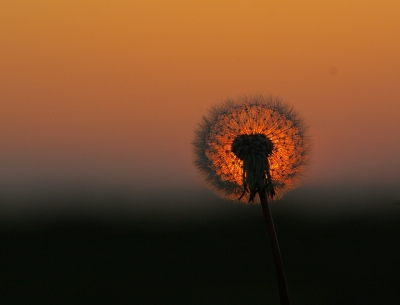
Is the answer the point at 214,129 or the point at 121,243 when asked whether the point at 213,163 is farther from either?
the point at 121,243

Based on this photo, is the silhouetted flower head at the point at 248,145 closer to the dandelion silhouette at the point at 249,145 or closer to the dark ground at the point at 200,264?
the dandelion silhouette at the point at 249,145

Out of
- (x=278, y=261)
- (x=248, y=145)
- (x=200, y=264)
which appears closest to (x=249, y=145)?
(x=248, y=145)

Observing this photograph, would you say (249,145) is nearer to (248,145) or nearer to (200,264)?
(248,145)

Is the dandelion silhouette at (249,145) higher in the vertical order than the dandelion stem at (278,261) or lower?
higher

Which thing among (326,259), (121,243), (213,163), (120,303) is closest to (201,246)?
(121,243)

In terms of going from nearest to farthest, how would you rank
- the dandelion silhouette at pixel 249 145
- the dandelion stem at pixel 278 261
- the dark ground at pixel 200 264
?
the dandelion stem at pixel 278 261
the dandelion silhouette at pixel 249 145
the dark ground at pixel 200 264

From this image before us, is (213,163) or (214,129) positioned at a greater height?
(214,129)

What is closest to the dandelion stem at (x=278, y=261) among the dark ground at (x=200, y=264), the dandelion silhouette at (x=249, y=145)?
the dandelion silhouette at (x=249, y=145)

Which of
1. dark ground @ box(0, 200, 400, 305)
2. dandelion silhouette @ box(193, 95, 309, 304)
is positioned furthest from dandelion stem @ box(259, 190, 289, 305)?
dark ground @ box(0, 200, 400, 305)
